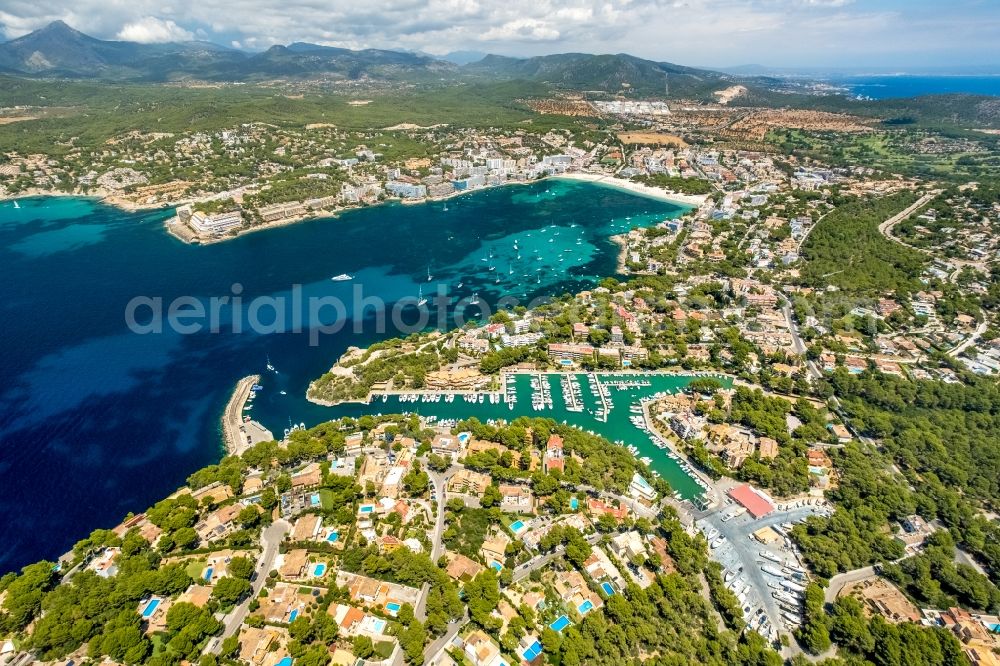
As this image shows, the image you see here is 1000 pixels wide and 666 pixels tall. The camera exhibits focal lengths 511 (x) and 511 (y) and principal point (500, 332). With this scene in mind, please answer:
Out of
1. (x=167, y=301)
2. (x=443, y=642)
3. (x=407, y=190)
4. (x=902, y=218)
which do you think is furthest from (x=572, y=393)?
(x=902, y=218)

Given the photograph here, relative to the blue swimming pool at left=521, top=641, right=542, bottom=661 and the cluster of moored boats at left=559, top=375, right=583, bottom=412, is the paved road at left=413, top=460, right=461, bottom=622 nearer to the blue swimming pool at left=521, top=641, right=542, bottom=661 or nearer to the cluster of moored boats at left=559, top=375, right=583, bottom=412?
the blue swimming pool at left=521, top=641, right=542, bottom=661

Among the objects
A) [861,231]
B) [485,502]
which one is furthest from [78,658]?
[861,231]

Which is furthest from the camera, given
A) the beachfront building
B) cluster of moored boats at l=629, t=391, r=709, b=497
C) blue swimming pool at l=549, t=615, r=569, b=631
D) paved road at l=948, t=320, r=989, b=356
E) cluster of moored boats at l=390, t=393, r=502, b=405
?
the beachfront building

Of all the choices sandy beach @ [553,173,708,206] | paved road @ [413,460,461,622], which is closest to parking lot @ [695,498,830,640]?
paved road @ [413,460,461,622]

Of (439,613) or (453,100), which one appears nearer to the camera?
(439,613)

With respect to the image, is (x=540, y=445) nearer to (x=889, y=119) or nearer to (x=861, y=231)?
(x=861, y=231)

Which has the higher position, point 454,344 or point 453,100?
point 453,100
